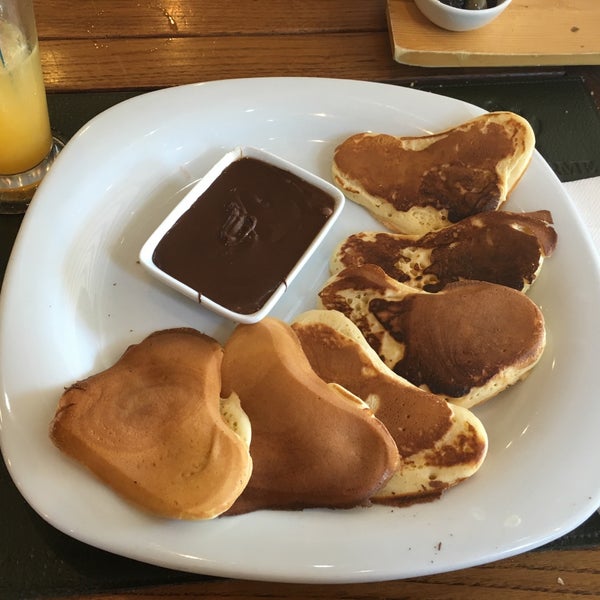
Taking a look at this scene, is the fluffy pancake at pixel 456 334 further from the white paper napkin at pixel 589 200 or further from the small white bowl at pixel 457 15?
the small white bowl at pixel 457 15

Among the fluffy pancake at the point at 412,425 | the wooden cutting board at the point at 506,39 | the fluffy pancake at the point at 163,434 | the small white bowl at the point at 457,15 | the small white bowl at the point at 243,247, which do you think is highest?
the small white bowl at the point at 457,15

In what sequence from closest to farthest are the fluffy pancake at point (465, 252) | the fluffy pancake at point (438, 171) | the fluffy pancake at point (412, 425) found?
the fluffy pancake at point (412, 425) < the fluffy pancake at point (465, 252) < the fluffy pancake at point (438, 171)

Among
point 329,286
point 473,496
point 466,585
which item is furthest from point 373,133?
point 466,585

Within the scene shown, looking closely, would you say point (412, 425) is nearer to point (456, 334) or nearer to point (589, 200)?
point (456, 334)

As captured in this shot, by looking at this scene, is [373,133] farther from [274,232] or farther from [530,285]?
[530,285]

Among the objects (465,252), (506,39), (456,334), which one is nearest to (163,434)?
(456,334)

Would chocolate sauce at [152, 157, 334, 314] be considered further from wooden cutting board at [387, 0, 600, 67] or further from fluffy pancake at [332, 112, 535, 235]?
wooden cutting board at [387, 0, 600, 67]

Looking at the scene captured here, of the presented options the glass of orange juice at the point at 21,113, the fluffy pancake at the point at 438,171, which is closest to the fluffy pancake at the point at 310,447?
the fluffy pancake at the point at 438,171
